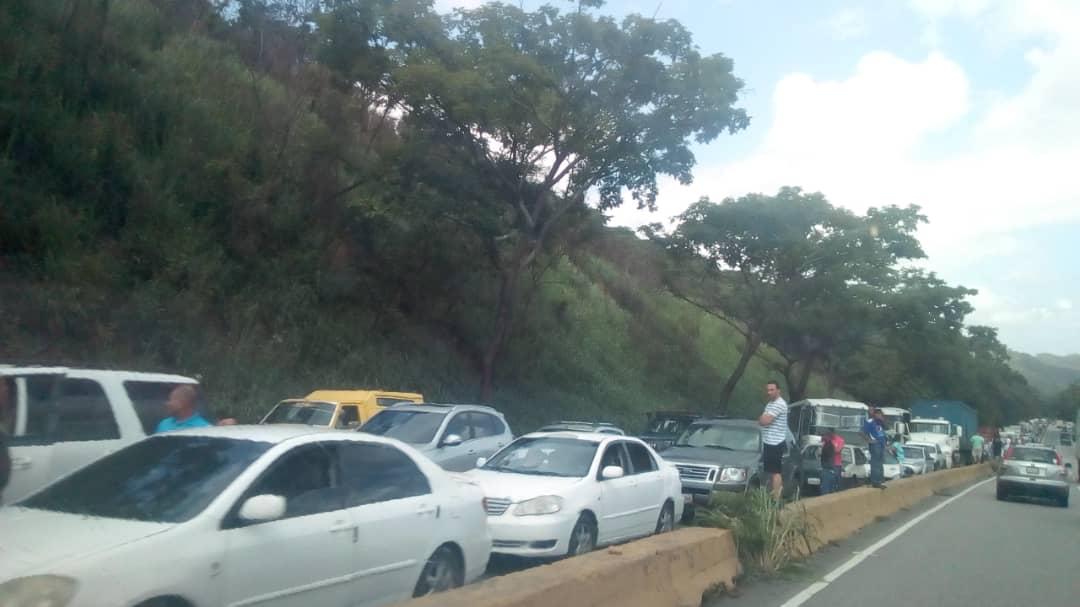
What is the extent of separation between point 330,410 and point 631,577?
8.71m

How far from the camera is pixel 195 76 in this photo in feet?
75.7

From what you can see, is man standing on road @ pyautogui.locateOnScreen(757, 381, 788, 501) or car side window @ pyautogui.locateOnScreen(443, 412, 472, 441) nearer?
man standing on road @ pyautogui.locateOnScreen(757, 381, 788, 501)

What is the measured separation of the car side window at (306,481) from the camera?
6.38m

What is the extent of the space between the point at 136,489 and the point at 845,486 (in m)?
23.4

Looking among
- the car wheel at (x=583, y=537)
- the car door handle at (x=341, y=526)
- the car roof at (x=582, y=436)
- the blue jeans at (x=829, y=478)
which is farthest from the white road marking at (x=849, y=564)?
the car door handle at (x=341, y=526)

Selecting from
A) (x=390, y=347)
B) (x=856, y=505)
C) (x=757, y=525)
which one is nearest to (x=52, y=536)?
(x=757, y=525)

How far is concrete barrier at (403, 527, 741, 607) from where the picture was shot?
222 inches

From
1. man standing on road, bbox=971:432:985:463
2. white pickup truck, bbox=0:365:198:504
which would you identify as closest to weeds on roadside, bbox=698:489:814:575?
white pickup truck, bbox=0:365:198:504

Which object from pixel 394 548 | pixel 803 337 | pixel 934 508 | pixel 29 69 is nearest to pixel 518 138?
pixel 29 69

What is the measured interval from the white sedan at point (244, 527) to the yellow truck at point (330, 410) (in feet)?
24.1

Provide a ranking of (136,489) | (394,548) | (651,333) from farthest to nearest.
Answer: (651,333) → (394,548) → (136,489)

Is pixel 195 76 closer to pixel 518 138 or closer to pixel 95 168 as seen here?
pixel 95 168

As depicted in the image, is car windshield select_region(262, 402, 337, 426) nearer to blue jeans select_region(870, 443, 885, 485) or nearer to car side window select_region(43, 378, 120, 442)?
car side window select_region(43, 378, 120, 442)

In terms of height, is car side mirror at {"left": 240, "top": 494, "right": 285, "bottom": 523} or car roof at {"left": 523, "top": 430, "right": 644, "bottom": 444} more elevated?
car roof at {"left": 523, "top": 430, "right": 644, "bottom": 444}
